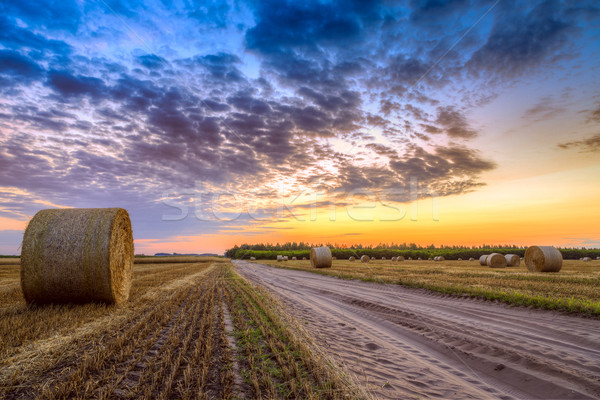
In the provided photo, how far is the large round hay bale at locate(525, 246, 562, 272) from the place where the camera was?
23.2 meters

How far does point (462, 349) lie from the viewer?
620 cm

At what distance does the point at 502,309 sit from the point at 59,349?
1088 cm

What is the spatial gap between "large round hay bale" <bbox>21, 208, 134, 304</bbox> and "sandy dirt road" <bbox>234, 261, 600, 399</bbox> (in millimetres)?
5594

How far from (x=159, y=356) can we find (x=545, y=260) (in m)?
Answer: 26.6

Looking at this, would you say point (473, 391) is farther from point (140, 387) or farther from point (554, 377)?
point (140, 387)

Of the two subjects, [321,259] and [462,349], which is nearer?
[462,349]

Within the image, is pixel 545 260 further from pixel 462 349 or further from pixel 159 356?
pixel 159 356

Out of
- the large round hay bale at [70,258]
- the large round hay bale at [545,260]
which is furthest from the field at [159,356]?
the large round hay bale at [545,260]

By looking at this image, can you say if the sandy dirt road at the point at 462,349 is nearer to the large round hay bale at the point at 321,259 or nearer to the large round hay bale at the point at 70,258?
the large round hay bale at the point at 70,258

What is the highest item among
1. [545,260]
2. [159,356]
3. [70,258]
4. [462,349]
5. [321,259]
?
[70,258]

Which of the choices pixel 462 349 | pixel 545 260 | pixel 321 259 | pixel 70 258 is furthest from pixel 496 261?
pixel 70 258

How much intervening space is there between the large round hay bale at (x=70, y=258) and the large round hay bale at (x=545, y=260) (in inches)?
1037

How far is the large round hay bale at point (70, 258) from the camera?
29.5 feet

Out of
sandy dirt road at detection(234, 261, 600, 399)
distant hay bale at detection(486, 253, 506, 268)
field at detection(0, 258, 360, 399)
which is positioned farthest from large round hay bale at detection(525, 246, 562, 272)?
field at detection(0, 258, 360, 399)
